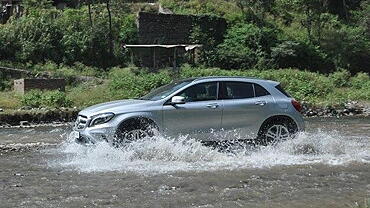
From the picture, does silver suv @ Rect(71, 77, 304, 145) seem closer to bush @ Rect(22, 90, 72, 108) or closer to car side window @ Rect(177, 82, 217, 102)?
car side window @ Rect(177, 82, 217, 102)

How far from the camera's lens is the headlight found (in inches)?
427

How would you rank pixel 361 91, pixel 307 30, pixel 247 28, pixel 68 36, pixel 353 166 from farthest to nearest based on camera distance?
pixel 307 30 → pixel 247 28 → pixel 68 36 → pixel 361 91 → pixel 353 166

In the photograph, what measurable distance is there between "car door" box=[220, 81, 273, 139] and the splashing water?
39 centimetres

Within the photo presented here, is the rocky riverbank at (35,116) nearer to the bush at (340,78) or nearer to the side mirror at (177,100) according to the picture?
the side mirror at (177,100)

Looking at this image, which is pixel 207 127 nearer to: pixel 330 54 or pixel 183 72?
pixel 183 72

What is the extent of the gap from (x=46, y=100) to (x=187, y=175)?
1706 cm

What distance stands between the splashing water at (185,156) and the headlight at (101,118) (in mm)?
424

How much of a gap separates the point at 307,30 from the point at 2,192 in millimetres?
41867

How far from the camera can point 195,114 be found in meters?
11.3

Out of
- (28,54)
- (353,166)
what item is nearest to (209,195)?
(353,166)

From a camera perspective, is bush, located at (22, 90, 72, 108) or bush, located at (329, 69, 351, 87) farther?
bush, located at (329, 69, 351, 87)

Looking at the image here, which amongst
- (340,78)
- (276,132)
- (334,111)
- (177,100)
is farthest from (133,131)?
(340,78)

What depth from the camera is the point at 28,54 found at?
36.1 meters

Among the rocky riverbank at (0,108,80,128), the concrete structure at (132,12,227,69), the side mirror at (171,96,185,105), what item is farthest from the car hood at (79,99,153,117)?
the concrete structure at (132,12,227,69)
